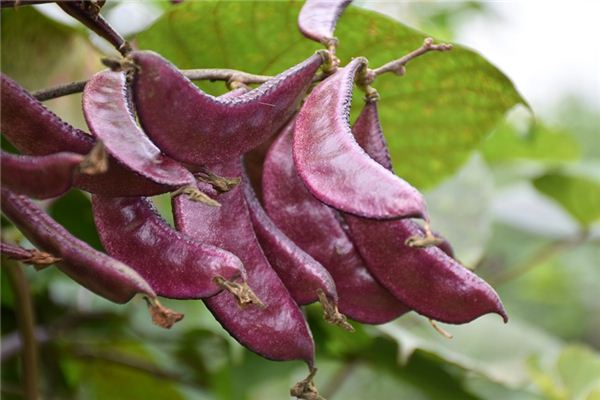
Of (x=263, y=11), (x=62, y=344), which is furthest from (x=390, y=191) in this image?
(x=62, y=344)

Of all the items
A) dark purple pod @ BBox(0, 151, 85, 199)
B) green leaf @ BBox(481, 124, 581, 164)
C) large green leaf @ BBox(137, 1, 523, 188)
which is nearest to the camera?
dark purple pod @ BBox(0, 151, 85, 199)

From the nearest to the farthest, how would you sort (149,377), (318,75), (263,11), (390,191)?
1. (390,191)
2. (318,75)
3. (263,11)
4. (149,377)

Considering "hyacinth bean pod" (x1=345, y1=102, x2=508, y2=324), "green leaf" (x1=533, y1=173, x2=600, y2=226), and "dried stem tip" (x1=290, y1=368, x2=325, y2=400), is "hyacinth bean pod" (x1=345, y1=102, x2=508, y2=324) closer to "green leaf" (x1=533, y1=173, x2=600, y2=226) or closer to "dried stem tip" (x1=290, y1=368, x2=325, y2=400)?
"dried stem tip" (x1=290, y1=368, x2=325, y2=400)

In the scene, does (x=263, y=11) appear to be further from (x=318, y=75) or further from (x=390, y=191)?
(x=390, y=191)

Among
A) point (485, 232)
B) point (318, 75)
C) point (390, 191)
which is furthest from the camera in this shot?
point (485, 232)

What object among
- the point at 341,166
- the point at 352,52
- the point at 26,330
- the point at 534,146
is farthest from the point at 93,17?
the point at 534,146

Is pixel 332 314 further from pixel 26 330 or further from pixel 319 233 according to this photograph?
pixel 26 330

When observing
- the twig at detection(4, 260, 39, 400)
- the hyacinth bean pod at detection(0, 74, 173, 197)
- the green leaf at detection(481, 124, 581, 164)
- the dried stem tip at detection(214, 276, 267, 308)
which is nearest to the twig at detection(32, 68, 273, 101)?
the hyacinth bean pod at detection(0, 74, 173, 197)
